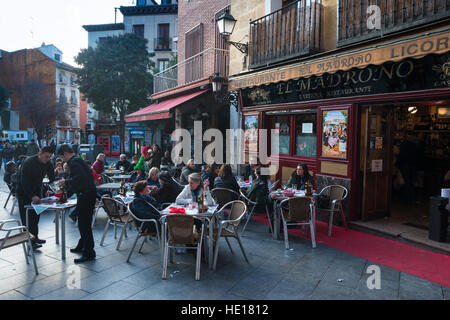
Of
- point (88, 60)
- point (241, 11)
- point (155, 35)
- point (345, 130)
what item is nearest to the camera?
point (345, 130)

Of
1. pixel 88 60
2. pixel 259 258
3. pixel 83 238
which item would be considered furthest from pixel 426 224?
pixel 88 60

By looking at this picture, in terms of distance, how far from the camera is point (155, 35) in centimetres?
3158

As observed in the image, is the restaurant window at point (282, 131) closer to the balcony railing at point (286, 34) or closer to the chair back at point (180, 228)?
the balcony railing at point (286, 34)

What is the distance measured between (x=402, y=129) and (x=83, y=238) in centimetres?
922

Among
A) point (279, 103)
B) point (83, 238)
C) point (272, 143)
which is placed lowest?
point (83, 238)

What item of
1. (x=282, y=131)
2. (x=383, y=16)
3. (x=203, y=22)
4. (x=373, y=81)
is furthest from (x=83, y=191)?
(x=203, y=22)

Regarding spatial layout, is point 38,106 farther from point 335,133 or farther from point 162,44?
point 335,133

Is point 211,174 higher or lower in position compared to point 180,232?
higher

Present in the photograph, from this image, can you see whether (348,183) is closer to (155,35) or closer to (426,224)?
(426,224)

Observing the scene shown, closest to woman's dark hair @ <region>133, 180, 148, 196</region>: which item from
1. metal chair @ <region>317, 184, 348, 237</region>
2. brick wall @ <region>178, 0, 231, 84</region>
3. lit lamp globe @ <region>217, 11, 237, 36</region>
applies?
metal chair @ <region>317, 184, 348, 237</region>

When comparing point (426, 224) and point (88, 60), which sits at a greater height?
point (88, 60)

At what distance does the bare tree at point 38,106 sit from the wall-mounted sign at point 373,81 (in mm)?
29355

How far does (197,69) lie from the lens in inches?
519

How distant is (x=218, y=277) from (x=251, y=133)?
6.02m
